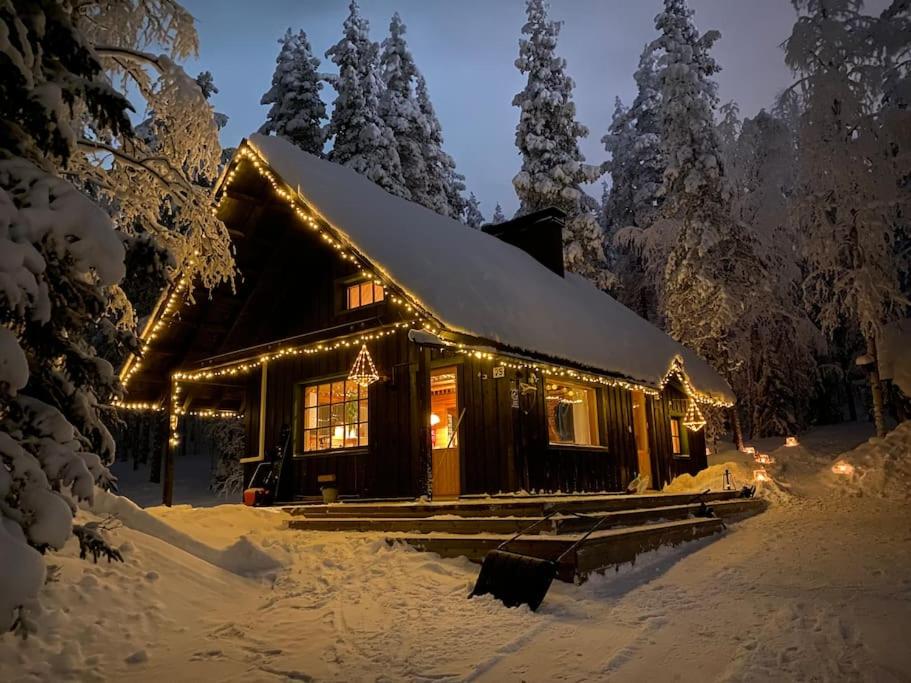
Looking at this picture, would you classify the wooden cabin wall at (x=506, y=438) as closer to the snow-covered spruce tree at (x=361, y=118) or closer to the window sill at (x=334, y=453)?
the window sill at (x=334, y=453)

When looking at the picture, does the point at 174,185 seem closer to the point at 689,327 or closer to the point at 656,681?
the point at 656,681

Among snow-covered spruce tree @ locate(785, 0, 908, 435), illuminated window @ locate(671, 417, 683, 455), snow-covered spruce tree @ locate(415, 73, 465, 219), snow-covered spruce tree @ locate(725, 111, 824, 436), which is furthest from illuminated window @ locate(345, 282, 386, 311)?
snow-covered spruce tree @ locate(725, 111, 824, 436)

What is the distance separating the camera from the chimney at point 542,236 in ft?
56.0

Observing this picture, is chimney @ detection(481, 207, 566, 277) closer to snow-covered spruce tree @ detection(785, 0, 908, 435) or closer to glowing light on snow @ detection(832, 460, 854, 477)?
snow-covered spruce tree @ detection(785, 0, 908, 435)

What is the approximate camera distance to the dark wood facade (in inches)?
432

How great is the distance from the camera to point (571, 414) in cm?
1343

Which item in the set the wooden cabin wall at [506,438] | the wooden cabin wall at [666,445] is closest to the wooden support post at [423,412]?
the wooden cabin wall at [506,438]

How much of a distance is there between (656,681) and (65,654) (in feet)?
12.4

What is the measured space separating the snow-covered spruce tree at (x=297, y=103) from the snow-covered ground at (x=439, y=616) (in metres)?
20.9

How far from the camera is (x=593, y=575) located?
6.14 m

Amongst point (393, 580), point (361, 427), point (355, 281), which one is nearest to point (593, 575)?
point (393, 580)

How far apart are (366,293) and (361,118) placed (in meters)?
14.5

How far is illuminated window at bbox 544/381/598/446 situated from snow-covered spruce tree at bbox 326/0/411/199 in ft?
43.5

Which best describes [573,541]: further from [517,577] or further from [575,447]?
[575,447]
